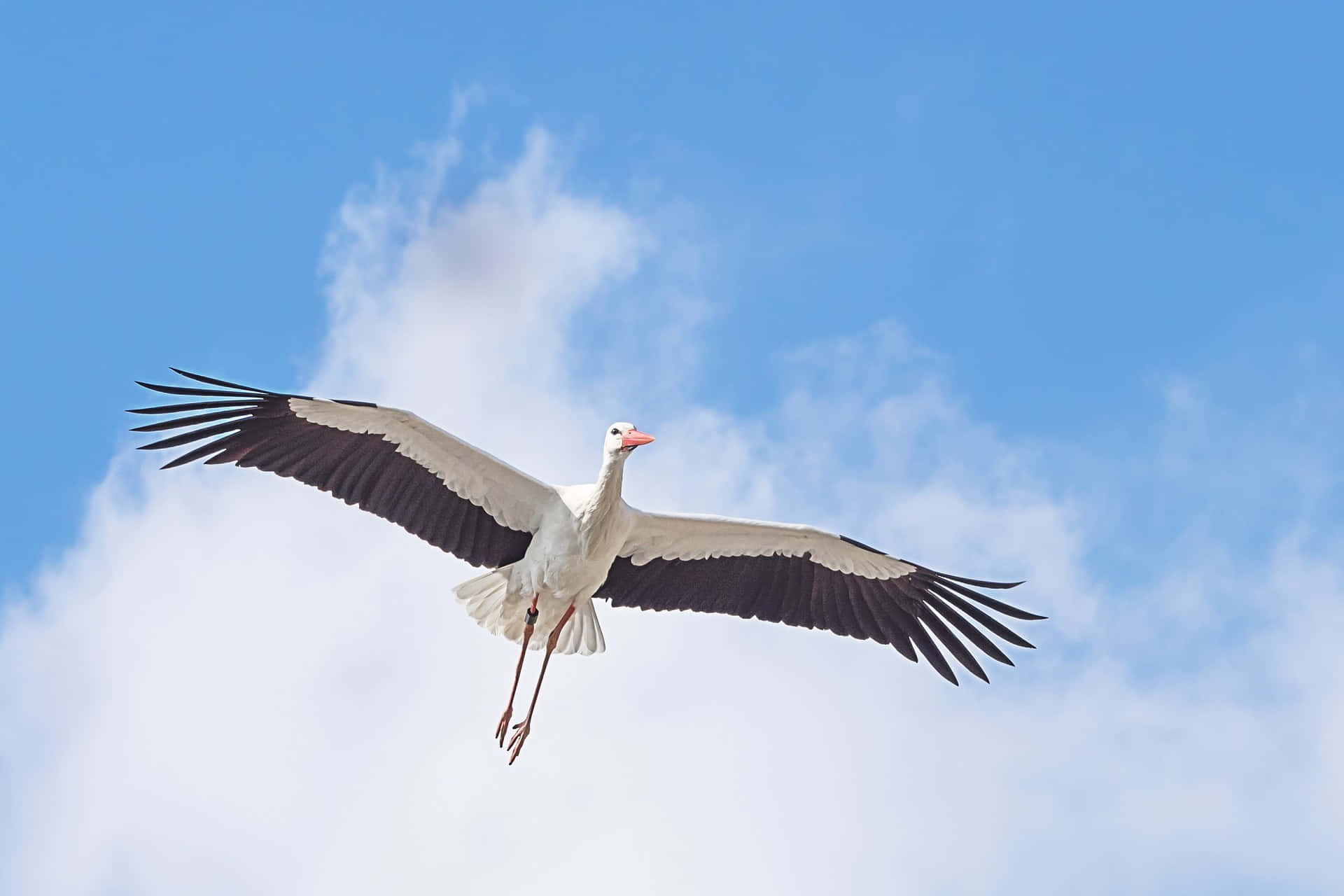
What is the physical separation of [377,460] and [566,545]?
1511 mm

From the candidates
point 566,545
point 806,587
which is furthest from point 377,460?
point 806,587

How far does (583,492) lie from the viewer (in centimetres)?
1271

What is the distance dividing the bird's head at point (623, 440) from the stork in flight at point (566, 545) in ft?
0.03

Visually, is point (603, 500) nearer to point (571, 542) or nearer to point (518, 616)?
point (571, 542)

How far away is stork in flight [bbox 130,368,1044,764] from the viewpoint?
12656 millimetres

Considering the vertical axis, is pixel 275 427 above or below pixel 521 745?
above

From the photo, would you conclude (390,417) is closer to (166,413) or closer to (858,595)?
(166,413)

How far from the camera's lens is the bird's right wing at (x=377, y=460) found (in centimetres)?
1262

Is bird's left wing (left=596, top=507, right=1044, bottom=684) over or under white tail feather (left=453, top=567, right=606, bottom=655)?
over

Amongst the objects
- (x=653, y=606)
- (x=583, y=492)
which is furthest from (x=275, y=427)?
(x=653, y=606)

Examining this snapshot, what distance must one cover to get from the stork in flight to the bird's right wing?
0.4 inches

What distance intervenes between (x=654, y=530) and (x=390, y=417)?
83.5 inches

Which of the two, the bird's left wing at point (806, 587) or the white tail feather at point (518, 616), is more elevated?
the bird's left wing at point (806, 587)

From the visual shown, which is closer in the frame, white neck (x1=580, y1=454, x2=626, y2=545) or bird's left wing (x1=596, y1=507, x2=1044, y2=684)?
white neck (x1=580, y1=454, x2=626, y2=545)
